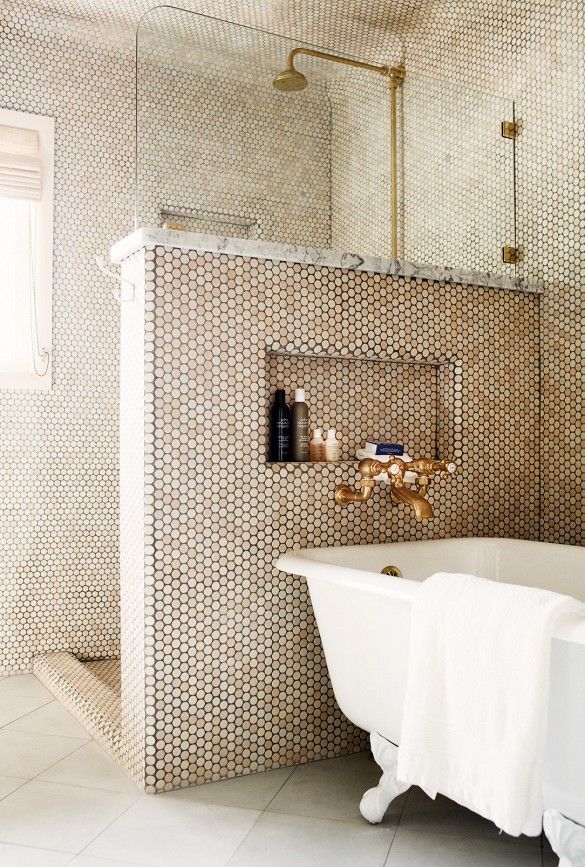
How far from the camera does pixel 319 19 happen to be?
3416mm

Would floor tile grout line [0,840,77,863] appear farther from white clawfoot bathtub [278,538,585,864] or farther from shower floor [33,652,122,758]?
white clawfoot bathtub [278,538,585,864]

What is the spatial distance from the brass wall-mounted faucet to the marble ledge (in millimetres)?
639

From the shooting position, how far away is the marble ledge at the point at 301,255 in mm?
2268

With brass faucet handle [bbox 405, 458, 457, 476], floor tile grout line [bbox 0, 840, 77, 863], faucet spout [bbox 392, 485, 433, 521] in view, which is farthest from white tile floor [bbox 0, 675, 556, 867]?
brass faucet handle [bbox 405, 458, 457, 476]

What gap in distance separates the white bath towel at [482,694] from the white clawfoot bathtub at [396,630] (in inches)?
2.9

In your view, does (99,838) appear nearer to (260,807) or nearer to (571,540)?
(260,807)

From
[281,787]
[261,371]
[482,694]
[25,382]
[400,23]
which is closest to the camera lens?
[482,694]

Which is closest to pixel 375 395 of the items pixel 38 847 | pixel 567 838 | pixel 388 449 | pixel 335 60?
Answer: pixel 388 449

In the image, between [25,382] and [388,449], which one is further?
[25,382]

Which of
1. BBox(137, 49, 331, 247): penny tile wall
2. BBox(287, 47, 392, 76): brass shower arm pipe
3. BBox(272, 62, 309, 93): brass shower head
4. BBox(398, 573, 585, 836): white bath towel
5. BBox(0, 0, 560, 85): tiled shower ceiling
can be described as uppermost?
BBox(0, 0, 560, 85): tiled shower ceiling

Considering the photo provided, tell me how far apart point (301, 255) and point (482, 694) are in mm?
1445

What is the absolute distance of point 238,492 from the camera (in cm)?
238

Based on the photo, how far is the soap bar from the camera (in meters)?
2.56

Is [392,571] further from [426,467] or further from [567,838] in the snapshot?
[567,838]
